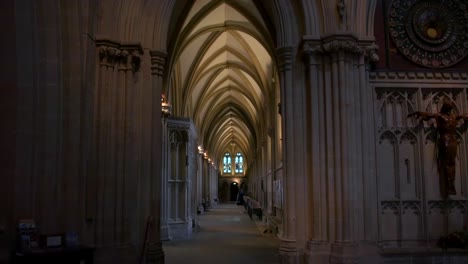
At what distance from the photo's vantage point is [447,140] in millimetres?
8789

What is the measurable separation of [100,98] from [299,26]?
4091mm

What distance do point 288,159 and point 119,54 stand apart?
3.73m

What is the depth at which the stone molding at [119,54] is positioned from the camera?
8336 millimetres

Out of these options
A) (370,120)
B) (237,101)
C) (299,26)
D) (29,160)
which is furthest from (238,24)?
(237,101)

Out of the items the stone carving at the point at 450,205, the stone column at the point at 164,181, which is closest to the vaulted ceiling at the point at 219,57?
the stone column at the point at 164,181

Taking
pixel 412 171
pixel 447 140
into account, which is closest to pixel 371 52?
pixel 447 140

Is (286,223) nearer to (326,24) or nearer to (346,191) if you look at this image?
(346,191)

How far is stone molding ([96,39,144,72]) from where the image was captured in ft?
27.3

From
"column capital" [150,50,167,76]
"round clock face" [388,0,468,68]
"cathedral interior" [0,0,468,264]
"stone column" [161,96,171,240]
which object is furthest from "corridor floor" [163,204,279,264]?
"round clock face" [388,0,468,68]

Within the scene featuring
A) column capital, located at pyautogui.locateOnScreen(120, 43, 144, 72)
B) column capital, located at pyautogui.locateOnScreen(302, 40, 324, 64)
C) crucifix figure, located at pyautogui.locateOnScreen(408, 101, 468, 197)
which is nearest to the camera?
column capital, located at pyautogui.locateOnScreen(120, 43, 144, 72)

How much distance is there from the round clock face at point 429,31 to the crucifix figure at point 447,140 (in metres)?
1.08

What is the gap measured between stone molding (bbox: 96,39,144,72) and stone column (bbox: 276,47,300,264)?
279 cm

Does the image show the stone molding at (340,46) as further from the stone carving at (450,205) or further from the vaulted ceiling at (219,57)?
the vaulted ceiling at (219,57)

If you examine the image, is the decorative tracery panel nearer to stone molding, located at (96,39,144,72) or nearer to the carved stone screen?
the carved stone screen
